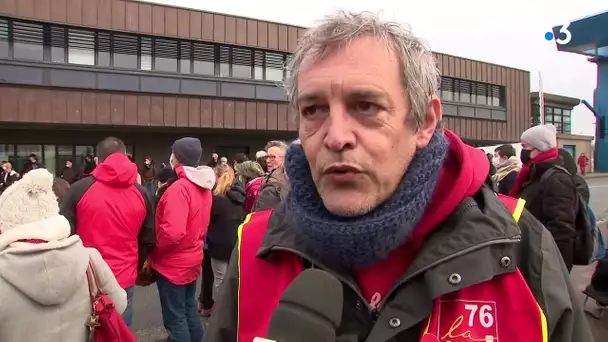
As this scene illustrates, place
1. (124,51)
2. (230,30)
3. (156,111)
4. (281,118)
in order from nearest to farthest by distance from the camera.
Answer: (124,51) → (156,111) → (230,30) → (281,118)

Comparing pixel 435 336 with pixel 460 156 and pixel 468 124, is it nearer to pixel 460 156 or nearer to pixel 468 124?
pixel 460 156

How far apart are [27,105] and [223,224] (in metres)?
12.6

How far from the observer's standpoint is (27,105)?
14.9 metres

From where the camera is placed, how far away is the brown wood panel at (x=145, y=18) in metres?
16.7

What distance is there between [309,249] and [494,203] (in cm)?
54

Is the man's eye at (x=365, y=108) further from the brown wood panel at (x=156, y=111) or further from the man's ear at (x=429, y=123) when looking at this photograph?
the brown wood panel at (x=156, y=111)

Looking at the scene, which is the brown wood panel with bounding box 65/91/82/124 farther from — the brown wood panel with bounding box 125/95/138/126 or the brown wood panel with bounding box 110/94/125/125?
the brown wood panel with bounding box 125/95/138/126

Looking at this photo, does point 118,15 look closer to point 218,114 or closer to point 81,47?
point 81,47

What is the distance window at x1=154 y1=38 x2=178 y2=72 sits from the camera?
1731 centimetres

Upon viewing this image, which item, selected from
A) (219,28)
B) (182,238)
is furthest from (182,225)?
(219,28)

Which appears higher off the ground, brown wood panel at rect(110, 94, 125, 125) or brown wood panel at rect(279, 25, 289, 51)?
brown wood panel at rect(279, 25, 289, 51)

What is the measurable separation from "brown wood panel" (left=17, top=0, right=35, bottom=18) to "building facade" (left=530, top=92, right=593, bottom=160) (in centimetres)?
2899

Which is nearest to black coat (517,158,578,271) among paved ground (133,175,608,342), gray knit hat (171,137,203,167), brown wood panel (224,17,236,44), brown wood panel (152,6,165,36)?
paved ground (133,175,608,342)

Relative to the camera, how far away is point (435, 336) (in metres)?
1.22
